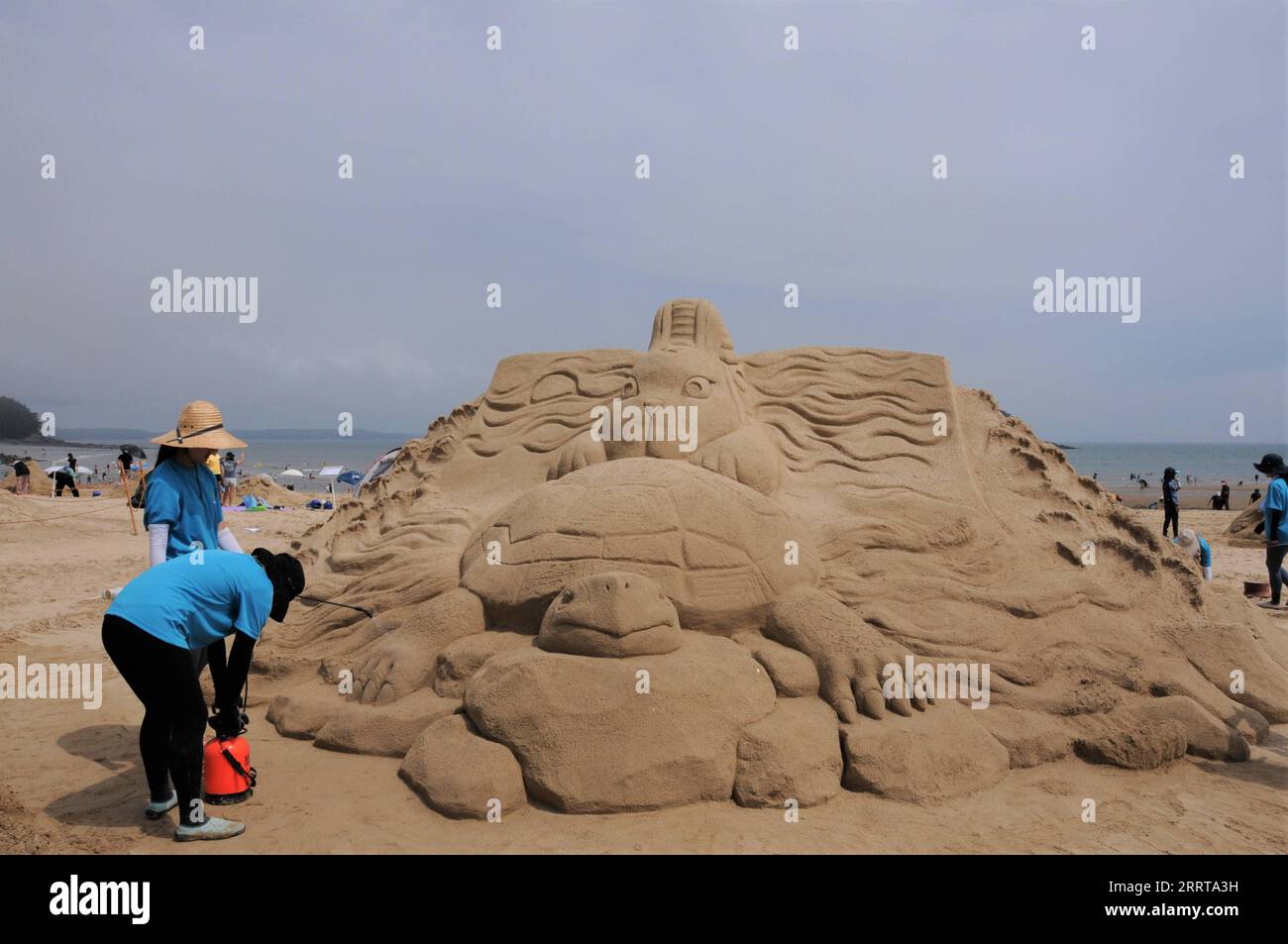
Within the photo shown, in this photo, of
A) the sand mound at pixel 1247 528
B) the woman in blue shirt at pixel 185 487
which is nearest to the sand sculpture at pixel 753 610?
the woman in blue shirt at pixel 185 487

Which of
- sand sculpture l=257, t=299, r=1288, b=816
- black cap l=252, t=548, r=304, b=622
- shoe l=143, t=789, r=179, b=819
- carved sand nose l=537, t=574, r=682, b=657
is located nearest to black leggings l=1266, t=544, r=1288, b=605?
sand sculpture l=257, t=299, r=1288, b=816

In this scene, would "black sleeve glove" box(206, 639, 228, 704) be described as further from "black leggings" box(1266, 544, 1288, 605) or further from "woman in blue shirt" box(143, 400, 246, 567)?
"black leggings" box(1266, 544, 1288, 605)

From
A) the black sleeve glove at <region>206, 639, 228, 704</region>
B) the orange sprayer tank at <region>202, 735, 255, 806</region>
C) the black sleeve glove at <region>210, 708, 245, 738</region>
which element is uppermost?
the black sleeve glove at <region>206, 639, 228, 704</region>

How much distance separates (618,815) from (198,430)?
239 cm

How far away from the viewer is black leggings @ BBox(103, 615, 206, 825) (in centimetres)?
304

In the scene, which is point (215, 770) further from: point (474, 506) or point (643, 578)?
point (474, 506)

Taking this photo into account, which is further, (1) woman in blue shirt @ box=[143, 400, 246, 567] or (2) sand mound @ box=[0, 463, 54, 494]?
(2) sand mound @ box=[0, 463, 54, 494]

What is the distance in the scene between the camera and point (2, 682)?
557 centimetres

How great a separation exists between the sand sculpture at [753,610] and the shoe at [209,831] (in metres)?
0.70

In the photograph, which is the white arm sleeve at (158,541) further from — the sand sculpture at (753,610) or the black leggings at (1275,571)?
the black leggings at (1275,571)

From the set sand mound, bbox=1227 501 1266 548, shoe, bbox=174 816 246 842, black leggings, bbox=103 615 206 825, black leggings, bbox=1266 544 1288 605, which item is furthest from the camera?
sand mound, bbox=1227 501 1266 548

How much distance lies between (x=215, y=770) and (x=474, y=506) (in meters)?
2.86

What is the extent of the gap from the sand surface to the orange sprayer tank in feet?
0.25

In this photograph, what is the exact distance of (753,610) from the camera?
4371 millimetres
